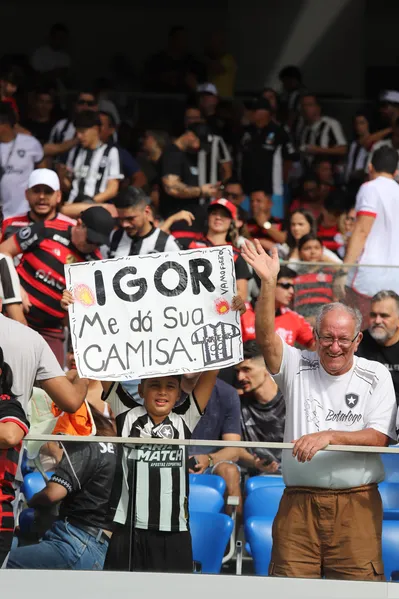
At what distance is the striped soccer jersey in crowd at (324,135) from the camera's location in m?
13.3

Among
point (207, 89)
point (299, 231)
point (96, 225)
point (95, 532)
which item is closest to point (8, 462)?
point (95, 532)

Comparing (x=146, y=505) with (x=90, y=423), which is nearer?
(x=146, y=505)

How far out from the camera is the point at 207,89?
43.8 feet

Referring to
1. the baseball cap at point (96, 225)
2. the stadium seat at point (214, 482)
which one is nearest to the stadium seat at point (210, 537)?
the stadium seat at point (214, 482)

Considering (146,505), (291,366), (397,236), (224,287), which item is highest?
(397,236)

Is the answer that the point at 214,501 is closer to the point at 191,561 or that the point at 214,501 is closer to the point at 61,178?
the point at 191,561

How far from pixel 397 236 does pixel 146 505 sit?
13.3ft

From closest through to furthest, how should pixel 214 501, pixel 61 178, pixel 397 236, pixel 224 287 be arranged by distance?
pixel 214 501 → pixel 224 287 → pixel 397 236 → pixel 61 178

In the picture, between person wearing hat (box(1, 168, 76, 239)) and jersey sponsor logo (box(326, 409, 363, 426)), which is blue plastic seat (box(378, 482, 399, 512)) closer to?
jersey sponsor logo (box(326, 409, 363, 426))

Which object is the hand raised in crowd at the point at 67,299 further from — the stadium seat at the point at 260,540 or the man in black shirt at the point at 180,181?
the man in black shirt at the point at 180,181

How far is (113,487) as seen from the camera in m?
5.97

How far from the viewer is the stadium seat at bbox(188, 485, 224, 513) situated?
5.91 metres

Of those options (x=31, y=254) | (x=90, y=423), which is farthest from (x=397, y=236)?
(x=90, y=423)

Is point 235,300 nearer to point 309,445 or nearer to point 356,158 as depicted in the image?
point 309,445
